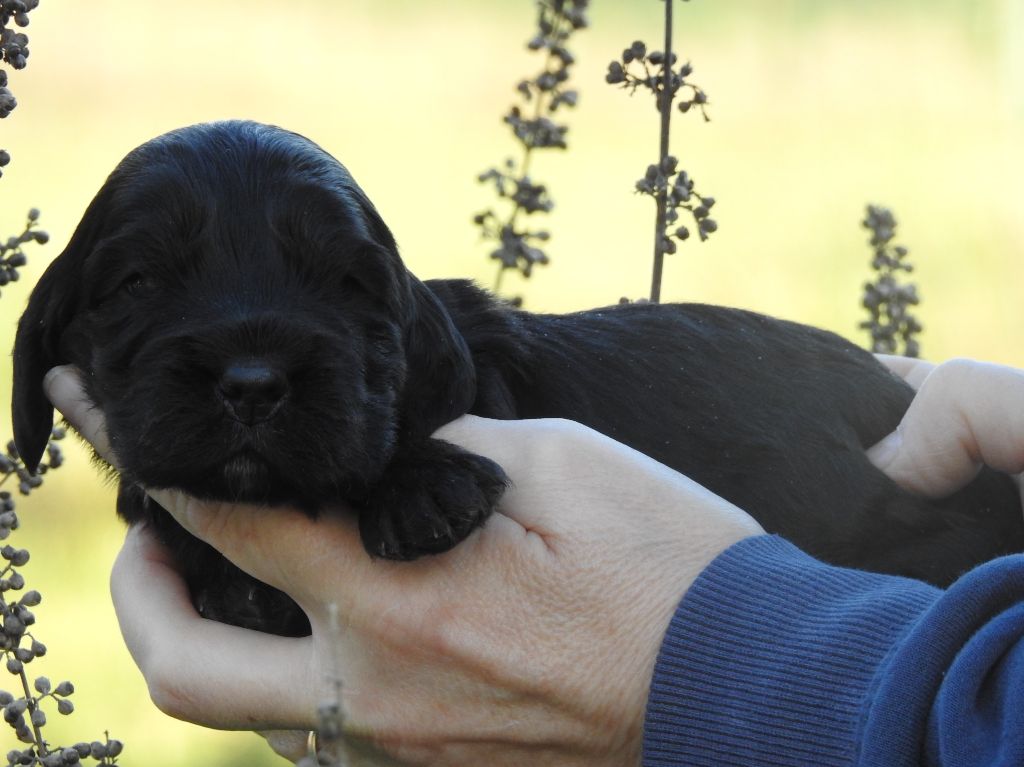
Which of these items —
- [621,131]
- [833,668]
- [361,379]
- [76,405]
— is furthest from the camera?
[621,131]

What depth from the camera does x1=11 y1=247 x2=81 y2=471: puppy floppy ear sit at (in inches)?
98.0

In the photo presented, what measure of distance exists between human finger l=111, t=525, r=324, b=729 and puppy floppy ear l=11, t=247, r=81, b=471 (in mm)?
363

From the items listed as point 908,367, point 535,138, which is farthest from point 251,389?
point 908,367

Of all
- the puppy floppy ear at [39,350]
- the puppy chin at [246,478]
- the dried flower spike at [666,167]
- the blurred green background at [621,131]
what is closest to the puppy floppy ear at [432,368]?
the puppy chin at [246,478]

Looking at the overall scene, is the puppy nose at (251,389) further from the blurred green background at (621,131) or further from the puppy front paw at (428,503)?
the blurred green background at (621,131)

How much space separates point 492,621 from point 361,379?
450 millimetres

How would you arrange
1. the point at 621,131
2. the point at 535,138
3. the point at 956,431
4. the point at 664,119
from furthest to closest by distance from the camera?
1. the point at 621,131
2. the point at 535,138
3. the point at 664,119
4. the point at 956,431

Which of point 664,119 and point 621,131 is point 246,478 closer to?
point 664,119

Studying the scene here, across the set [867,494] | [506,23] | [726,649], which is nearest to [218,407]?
[726,649]

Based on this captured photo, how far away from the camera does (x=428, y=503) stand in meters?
2.20

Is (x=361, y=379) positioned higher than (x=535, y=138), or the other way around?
(x=535, y=138)

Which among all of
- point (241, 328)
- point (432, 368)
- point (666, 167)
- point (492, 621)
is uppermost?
point (666, 167)

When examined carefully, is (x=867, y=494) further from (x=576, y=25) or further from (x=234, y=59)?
(x=234, y=59)

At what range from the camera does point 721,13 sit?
1095 centimetres
